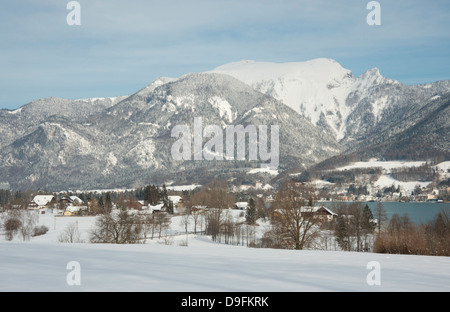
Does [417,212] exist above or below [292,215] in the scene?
below

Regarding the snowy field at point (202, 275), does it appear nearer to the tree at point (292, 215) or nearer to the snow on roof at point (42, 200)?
the tree at point (292, 215)

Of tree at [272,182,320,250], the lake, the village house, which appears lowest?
the lake

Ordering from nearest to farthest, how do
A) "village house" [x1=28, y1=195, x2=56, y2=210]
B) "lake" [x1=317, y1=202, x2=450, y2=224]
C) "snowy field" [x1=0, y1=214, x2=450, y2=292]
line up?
"snowy field" [x1=0, y1=214, x2=450, y2=292]
"lake" [x1=317, y1=202, x2=450, y2=224]
"village house" [x1=28, y1=195, x2=56, y2=210]

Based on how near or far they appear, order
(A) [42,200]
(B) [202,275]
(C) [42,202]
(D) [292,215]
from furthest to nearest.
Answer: (A) [42,200]
(C) [42,202]
(D) [292,215]
(B) [202,275]

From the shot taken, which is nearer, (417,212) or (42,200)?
(417,212)

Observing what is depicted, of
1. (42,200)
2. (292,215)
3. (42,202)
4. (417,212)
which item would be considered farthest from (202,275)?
(42,200)

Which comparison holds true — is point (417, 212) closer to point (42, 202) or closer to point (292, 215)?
point (292, 215)

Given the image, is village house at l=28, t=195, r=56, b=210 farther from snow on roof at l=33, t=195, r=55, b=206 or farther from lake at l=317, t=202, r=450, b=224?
lake at l=317, t=202, r=450, b=224

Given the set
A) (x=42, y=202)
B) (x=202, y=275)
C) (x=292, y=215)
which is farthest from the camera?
(x=42, y=202)

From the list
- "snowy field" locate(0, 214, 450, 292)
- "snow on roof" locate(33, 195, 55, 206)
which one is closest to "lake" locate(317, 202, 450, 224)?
"snowy field" locate(0, 214, 450, 292)

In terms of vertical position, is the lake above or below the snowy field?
below

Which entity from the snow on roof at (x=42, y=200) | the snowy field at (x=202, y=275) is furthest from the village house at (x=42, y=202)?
the snowy field at (x=202, y=275)

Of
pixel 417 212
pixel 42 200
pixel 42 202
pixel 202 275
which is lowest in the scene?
pixel 417 212
